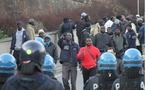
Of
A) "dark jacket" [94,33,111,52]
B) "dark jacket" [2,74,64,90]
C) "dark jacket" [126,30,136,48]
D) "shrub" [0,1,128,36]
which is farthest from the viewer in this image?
"shrub" [0,1,128,36]

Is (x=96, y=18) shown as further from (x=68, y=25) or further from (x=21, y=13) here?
(x=68, y=25)

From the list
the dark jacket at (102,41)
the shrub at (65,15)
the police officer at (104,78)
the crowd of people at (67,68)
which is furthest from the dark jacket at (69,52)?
the shrub at (65,15)

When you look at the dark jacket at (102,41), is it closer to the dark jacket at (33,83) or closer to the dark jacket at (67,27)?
the dark jacket at (67,27)

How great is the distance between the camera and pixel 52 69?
7855mm

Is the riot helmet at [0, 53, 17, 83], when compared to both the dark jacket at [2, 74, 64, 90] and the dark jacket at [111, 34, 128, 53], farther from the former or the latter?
the dark jacket at [111, 34, 128, 53]

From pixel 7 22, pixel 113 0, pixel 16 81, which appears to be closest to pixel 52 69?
pixel 16 81

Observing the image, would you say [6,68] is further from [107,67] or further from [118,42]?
[118,42]

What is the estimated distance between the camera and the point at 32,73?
222 inches

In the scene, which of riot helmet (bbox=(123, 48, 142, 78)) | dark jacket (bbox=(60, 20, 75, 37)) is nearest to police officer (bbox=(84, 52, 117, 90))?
riot helmet (bbox=(123, 48, 142, 78))

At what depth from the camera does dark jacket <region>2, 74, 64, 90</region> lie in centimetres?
559

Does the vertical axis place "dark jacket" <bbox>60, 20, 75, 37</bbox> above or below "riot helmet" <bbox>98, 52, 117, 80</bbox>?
below

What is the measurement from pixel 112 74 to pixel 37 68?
8.77 feet

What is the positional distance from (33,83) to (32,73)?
10 cm

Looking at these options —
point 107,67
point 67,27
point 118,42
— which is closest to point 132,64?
point 107,67
